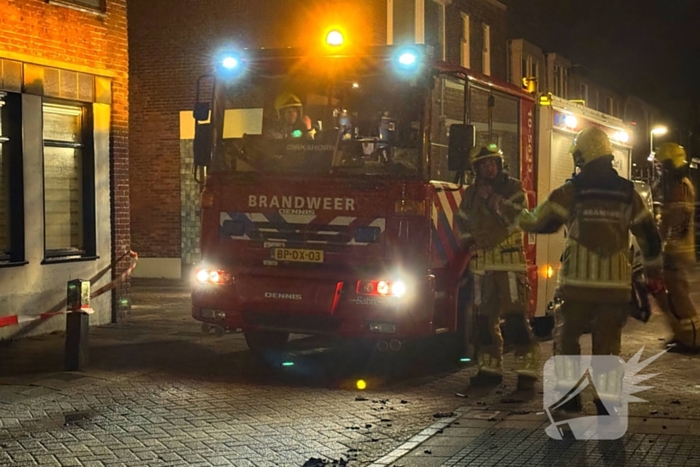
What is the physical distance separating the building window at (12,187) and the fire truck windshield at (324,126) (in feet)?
10.6

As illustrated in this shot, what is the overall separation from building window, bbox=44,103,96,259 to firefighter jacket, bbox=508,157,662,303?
23.1ft

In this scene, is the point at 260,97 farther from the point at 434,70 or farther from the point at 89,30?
the point at 89,30

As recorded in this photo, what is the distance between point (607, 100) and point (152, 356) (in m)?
31.8

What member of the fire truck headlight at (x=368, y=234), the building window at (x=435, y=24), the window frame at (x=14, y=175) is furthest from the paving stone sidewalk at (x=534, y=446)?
the building window at (x=435, y=24)

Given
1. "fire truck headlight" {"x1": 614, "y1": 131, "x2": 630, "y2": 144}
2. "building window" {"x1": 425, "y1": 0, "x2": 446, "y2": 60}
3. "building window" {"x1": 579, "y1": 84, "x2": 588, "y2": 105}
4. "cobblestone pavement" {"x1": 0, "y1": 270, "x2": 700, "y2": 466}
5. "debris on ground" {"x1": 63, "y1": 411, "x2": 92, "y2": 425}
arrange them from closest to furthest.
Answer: "cobblestone pavement" {"x1": 0, "y1": 270, "x2": 700, "y2": 466}
"debris on ground" {"x1": 63, "y1": 411, "x2": 92, "y2": 425}
"fire truck headlight" {"x1": 614, "y1": 131, "x2": 630, "y2": 144}
"building window" {"x1": 425, "y1": 0, "x2": 446, "y2": 60}
"building window" {"x1": 579, "y1": 84, "x2": 588, "y2": 105}

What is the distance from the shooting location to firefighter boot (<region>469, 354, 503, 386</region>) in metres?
8.78

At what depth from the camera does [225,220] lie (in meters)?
9.41

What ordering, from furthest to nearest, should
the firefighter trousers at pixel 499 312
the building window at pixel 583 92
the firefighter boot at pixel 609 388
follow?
the building window at pixel 583 92 → the firefighter trousers at pixel 499 312 → the firefighter boot at pixel 609 388

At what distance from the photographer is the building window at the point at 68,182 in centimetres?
1205

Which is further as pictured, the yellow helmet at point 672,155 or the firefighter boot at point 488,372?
the yellow helmet at point 672,155

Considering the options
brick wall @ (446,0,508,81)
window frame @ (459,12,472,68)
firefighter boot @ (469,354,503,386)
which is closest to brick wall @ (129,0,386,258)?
brick wall @ (446,0,508,81)

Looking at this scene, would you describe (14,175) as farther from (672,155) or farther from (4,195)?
(672,155)

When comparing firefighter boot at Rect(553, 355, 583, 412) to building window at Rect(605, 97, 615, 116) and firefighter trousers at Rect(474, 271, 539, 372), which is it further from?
building window at Rect(605, 97, 615, 116)

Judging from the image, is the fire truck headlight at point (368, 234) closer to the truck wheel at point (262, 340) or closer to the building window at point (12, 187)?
the truck wheel at point (262, 340)
